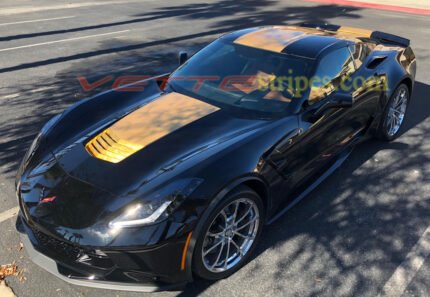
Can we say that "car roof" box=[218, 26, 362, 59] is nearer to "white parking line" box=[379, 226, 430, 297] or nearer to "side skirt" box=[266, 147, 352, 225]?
"side skirt" box=[266, 147, 352, 225]

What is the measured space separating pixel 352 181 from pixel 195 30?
26.9ft

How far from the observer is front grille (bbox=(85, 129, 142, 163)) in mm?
2963

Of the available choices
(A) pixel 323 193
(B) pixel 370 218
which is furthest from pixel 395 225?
(A) pixel 323 193

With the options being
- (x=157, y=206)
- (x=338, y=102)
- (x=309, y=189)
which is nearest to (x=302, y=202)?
(x=309, y=189)

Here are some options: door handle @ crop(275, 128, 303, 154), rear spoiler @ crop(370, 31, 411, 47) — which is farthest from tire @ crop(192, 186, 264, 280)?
rear spoiler @ crop(370, 31, 411, 47)

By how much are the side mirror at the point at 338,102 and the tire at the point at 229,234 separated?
1.13m

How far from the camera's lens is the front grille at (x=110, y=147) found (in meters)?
2.96

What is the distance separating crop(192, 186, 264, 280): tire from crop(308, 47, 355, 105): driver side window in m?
1.17

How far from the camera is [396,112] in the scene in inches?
199

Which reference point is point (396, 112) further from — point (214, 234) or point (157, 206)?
point (157, 206)

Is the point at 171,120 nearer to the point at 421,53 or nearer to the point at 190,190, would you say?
the point at 190,190

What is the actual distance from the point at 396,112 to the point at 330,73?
1.70 metres

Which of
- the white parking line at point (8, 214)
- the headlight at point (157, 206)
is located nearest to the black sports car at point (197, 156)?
the headlight at point (157, 206)

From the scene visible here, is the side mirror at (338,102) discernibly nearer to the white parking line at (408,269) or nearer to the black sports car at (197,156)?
the black sports car at (197,156)
